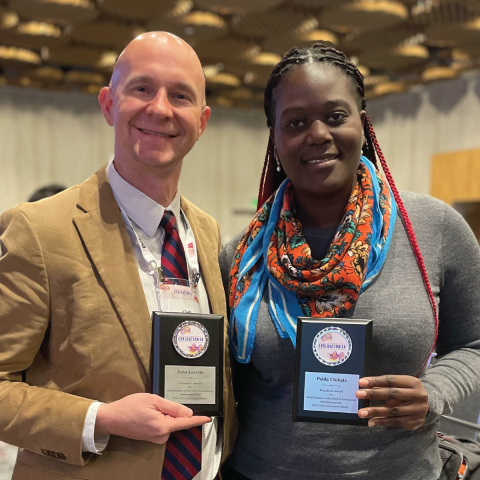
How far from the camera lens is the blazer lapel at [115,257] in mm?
1510

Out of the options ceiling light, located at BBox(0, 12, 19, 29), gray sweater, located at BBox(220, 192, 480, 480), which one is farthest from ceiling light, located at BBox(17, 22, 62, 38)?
gray sweater, located at BBox(220, 192, 480, 480)

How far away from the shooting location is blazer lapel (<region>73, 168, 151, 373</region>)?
4.95 feet

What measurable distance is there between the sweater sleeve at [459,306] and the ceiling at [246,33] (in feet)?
15.6

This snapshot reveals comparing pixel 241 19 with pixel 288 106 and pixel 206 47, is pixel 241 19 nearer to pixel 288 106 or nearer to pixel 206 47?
pixel 206 47

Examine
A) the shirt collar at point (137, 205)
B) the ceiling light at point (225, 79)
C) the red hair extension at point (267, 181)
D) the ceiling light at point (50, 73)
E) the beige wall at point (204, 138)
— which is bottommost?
the shirt collar at point (137, 205)

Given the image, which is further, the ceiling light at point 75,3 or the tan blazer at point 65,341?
the ceiling light at point 75,3

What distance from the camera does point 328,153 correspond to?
155cm

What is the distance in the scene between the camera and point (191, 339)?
4.79 ft

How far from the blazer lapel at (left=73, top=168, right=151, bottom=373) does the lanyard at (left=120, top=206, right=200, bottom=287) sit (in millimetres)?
36

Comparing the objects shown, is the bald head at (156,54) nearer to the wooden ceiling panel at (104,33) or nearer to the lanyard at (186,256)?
the lanyard at (186,256)

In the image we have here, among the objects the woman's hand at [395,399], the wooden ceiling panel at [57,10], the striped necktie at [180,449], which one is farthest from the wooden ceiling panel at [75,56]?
the woman's hand at [395,399]

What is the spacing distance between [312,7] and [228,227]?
247 inches

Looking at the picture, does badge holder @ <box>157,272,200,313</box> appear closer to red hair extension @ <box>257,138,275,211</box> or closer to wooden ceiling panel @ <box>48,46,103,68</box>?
red hair extension @ <box>257,138,275,211</box>

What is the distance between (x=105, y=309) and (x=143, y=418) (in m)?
0.30
